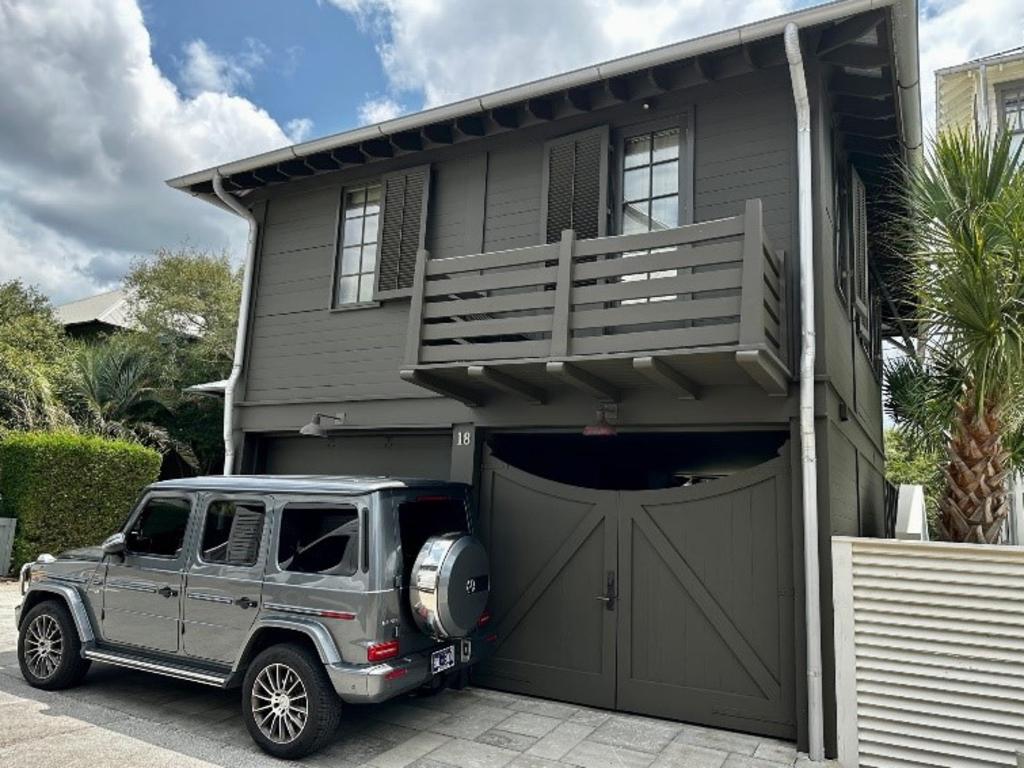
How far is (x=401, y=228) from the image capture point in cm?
706

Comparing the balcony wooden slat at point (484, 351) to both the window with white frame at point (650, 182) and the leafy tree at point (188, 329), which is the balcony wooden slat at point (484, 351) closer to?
the window with white frame at point (650, 182)

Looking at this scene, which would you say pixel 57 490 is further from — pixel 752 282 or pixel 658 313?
pixel 752 282

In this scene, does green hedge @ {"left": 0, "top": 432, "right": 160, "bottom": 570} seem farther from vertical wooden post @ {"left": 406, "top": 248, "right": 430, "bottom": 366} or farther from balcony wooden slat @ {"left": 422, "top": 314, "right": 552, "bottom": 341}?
balcony wooden slat @ {"left": 422, "top": 314, "right": 552, "bottom": 341}

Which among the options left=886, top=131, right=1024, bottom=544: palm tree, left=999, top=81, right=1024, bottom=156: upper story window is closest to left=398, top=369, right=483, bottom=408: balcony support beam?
left=886, top=131, right=1024, bottom=544: palm tree

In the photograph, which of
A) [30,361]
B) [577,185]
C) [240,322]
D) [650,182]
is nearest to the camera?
[650,182]

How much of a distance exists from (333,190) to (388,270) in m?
1.49

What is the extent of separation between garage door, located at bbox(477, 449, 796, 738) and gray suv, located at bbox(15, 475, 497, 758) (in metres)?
0.69

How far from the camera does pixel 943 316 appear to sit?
16.0ft

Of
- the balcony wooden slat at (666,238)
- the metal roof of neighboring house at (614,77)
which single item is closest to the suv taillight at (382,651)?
the balcony wooden slat at (666,238)

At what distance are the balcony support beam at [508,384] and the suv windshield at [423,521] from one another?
1.01m

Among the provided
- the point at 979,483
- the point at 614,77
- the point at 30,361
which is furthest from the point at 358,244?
the point at 30,361

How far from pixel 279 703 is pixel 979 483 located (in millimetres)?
5338

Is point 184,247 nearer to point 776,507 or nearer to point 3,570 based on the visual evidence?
point 3,570

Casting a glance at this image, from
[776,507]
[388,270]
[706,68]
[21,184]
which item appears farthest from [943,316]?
[21,184]
